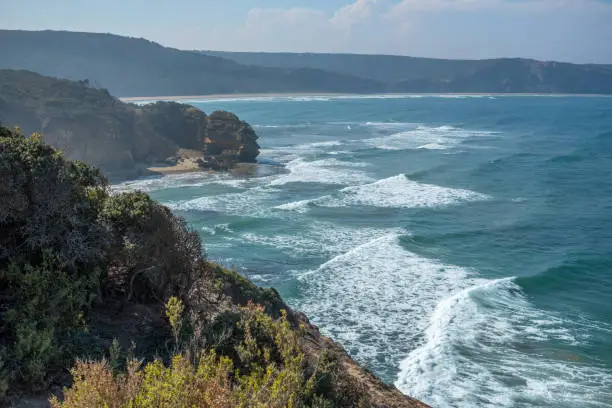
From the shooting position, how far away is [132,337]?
7539 millimetres

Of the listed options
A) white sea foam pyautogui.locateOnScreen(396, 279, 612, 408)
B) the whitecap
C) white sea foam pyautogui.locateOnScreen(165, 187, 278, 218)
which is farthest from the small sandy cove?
white sea foam pyautogui.locateOnScreen(396, 279, 612, 408)

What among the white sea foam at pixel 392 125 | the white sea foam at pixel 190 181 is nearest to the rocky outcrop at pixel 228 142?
the white sea foam at pixel 190 181

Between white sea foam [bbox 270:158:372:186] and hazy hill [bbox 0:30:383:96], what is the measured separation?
116124 mm

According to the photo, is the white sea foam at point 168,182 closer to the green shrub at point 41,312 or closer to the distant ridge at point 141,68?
the green shrub at point 41,312

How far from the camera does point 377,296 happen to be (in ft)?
64.8

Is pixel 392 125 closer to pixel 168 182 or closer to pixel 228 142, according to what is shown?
pixel 228 142

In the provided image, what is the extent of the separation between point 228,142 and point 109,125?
36.2 ft

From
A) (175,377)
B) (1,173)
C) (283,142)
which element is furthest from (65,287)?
(283,142)

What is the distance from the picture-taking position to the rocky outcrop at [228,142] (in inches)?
2021

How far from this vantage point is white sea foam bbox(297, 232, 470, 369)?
16.6m

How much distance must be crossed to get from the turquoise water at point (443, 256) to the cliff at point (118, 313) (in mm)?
6685

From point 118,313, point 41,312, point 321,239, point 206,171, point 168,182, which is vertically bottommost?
point 321,239

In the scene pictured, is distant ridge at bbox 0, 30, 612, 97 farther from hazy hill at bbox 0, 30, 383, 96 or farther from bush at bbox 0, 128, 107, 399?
bush at bbox 0, 128, 107, 399

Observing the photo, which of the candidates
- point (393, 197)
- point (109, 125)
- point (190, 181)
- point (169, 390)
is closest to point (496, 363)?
point (169, 390)
